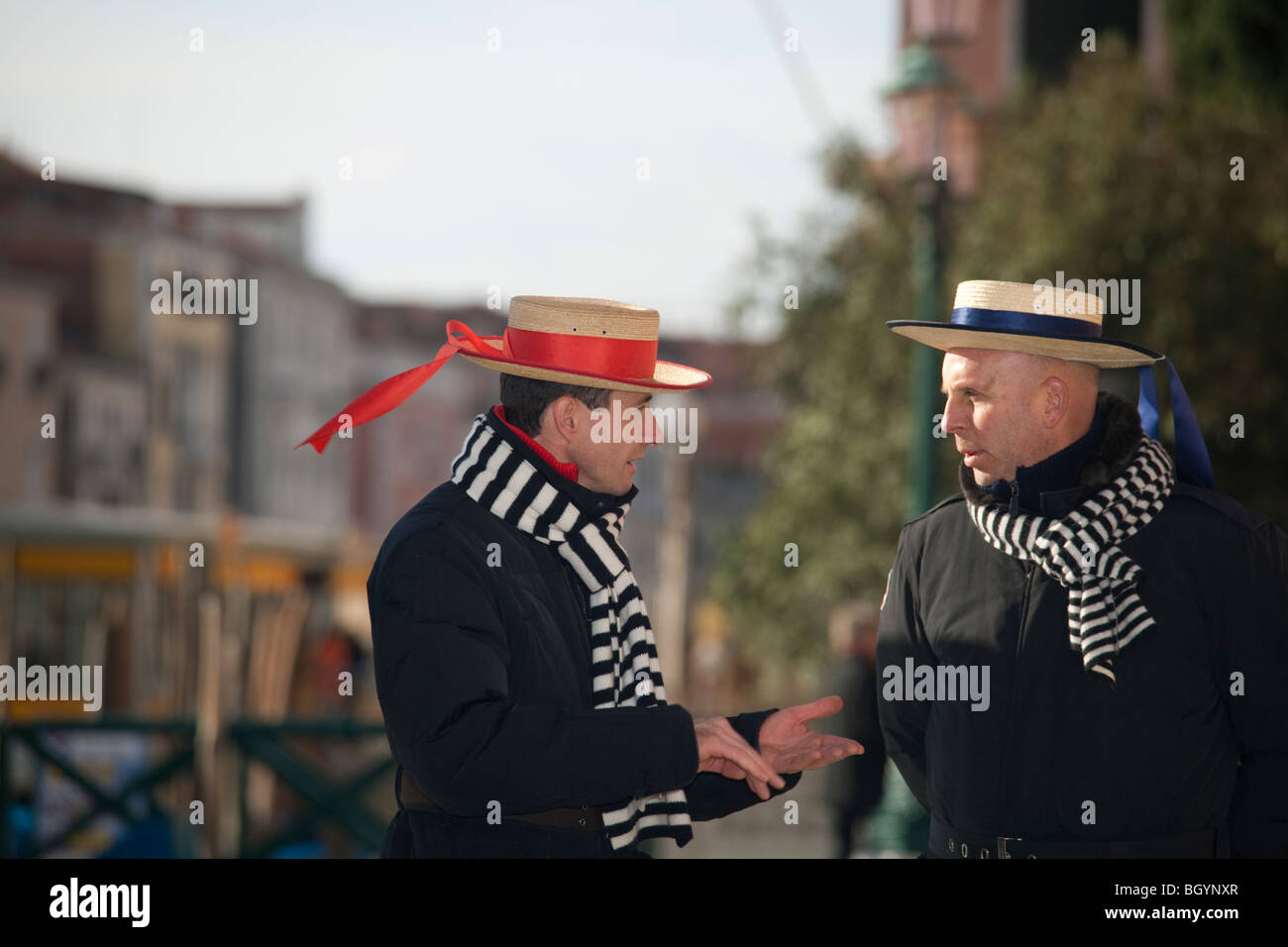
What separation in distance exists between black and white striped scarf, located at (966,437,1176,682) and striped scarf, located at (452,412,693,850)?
2.54ft

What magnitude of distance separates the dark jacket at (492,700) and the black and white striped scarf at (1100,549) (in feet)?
2.77

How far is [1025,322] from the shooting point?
3566mm

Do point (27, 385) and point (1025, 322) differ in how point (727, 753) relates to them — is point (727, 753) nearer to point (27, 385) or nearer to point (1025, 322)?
point (1025, 322)

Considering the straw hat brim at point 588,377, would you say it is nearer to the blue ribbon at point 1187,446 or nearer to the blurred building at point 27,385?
the blue ribbon at point 1187,446

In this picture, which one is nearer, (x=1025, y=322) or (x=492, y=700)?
(x=492, y=700)

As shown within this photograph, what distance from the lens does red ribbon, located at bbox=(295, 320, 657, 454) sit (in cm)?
341

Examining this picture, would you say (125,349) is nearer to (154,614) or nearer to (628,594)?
(154,614)

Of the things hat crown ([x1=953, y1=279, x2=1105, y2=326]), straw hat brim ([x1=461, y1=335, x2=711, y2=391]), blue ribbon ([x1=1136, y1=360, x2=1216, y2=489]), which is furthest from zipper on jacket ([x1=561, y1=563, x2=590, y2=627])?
blue ribbon ([x1=1136, y1=360, x2=1216, y2=489])

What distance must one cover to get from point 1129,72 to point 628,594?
11.4 m

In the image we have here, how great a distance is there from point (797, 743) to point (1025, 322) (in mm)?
981

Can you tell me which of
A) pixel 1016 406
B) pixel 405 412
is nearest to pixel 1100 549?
pixel 1016 406

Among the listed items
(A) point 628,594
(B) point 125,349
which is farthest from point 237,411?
(A) point 628,594
